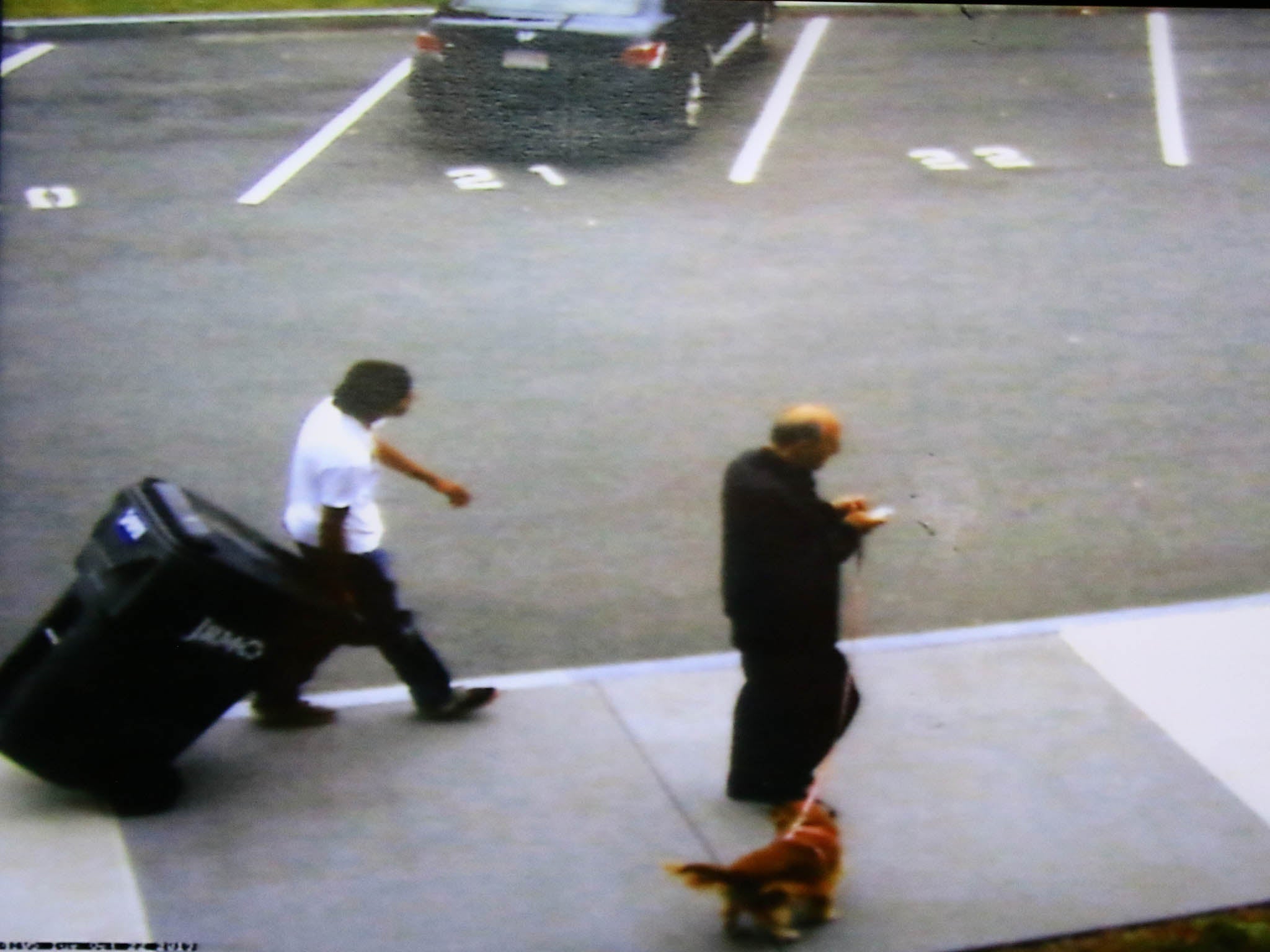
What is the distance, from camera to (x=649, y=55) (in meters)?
7.05

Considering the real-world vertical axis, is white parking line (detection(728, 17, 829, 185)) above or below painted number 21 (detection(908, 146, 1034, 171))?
above

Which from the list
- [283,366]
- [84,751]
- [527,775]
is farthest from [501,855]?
[283,366]

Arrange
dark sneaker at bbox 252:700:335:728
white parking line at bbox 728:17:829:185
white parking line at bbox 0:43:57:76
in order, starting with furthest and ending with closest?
white parking line at bbox 0:43:57:76 → white parking line at bbox 728:17:829:185 → dark sneaker at bbox 252:700:335:728

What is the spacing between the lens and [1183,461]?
796 centimetres

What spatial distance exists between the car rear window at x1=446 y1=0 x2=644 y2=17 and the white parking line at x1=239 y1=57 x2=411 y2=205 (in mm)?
435

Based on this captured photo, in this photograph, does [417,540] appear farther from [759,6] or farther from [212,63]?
[759,6]

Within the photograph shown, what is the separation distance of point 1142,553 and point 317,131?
180 inches

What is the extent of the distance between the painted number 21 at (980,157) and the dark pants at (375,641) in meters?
4.89

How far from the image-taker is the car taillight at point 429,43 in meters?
7.42

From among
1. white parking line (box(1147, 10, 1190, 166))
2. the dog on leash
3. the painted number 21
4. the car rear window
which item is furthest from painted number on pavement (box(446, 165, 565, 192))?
the dog on leash

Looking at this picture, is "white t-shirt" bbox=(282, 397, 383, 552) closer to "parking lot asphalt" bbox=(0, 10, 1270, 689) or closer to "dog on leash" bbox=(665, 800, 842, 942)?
"parking lot asphalt" bbox=(0, 10, 1270, 689)

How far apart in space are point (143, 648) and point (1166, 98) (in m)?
6.66

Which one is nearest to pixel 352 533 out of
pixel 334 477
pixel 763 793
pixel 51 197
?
pixel 334 477

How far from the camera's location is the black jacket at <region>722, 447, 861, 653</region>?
4941 mm
